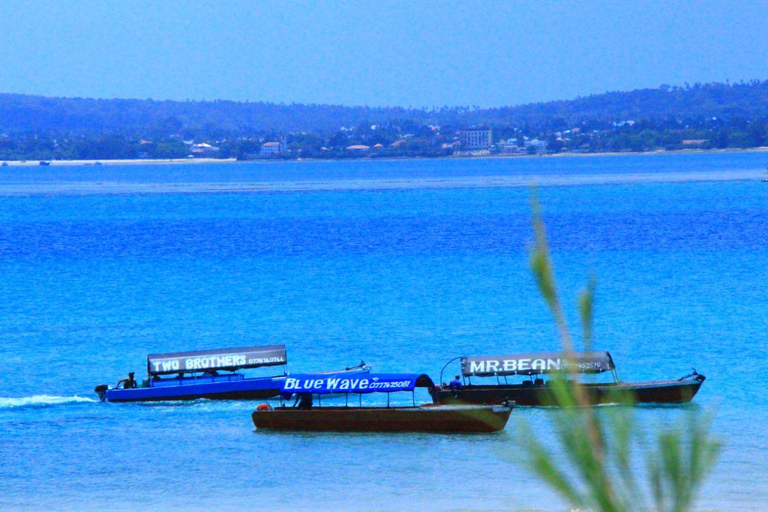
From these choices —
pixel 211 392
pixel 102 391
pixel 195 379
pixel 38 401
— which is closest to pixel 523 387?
pixel 211 392

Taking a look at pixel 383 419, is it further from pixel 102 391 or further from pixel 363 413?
pixel 102 391

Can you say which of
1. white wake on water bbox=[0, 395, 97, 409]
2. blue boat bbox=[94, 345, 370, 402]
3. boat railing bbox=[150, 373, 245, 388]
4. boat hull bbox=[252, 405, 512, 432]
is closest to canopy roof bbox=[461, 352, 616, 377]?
boat hull bbox=[252, 405, 512, 432]

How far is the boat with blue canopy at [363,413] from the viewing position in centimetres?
3350

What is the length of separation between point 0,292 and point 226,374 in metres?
38.3

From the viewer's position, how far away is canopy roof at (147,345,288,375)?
131 ft

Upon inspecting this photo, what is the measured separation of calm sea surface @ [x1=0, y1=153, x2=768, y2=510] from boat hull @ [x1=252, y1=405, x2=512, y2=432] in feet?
1.46

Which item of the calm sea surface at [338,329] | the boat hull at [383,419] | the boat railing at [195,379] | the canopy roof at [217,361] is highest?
the canopy roof at [217,361]

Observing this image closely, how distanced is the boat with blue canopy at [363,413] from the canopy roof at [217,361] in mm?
4744

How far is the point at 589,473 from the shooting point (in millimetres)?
6461

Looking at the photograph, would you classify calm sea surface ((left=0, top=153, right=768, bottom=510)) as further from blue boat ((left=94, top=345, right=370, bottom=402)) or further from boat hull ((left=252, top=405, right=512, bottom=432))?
Answer: blue boat ((left=94, top=345, right=370, bottom=402))

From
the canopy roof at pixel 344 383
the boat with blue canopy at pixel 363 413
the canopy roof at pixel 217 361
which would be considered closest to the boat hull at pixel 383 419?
the boat with blue canopy at pixel 363 413

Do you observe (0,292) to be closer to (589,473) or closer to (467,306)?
(467,306)

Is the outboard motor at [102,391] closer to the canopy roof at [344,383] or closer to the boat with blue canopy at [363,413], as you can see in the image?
the boat with blue canopy at [363,413]

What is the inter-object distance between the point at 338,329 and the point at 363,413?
73.7 ft
